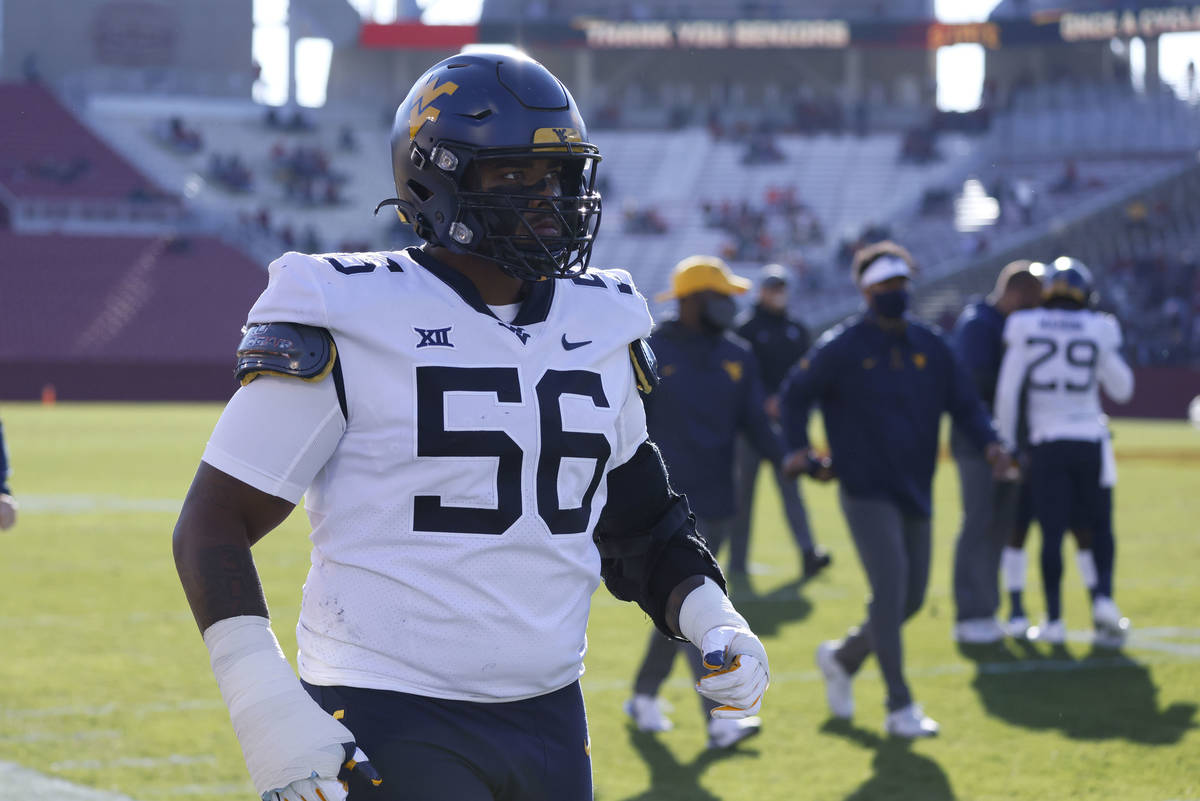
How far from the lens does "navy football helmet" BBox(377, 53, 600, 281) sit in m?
2.79

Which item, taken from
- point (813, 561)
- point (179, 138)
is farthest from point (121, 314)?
point (813, 561)

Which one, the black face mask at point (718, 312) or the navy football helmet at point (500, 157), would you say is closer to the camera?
the navy football helmet at point (500, 157)

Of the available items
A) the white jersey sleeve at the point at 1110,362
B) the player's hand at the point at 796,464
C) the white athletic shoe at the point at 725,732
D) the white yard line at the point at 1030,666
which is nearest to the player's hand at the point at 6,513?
the white yard line at the point at 1030,666

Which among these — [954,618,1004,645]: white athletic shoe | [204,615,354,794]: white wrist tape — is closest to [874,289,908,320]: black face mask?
[954,618,1004,645]: white athletic shoe

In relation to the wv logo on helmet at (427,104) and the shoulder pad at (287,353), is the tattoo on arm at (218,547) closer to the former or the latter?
the shoulder pad at (287,353)

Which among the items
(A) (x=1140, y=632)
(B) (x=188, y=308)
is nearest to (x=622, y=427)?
(A) (x=1140, y=632)

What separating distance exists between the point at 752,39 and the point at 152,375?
27227mm

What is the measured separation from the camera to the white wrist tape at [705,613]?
286 centimetres

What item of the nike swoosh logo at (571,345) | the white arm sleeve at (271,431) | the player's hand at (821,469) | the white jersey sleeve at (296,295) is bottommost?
the player's hand at (821,469)

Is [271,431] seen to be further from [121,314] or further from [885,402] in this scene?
[121,314]

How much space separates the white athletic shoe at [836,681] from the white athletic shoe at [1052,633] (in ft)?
7.04

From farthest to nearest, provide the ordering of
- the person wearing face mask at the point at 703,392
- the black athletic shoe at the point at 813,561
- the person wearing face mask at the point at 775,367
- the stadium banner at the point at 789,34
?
the stadium banner at the point at 789,34
the black athletic shoe at the point at 813,561
the person wearing face mask at the point at 775,367
the person wearing face mask at the point at 703,392

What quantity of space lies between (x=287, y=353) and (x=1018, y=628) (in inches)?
278

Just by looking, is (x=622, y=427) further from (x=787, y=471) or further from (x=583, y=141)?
(x=787, y=471)
